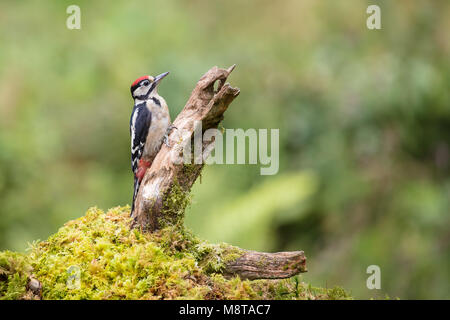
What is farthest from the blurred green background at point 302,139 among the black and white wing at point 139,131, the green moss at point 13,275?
the green moss at point 13,275

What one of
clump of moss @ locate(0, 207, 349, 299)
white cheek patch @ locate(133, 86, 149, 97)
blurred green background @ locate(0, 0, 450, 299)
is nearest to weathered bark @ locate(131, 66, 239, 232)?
clump of moss @ locate(0, 207, 349, 299)

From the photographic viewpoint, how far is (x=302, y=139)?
8250mm

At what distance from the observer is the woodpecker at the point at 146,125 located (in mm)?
4020

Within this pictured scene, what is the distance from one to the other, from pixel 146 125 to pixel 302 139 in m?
4.52

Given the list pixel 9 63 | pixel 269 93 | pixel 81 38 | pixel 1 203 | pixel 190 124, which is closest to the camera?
pixel 190 124

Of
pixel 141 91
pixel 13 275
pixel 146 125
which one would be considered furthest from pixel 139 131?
pixel 13 275

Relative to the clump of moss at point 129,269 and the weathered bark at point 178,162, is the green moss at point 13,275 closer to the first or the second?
the clump of moss at point 129,269

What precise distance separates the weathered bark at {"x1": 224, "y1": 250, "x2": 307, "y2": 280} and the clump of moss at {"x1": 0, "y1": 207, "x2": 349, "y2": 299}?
0.18 feet

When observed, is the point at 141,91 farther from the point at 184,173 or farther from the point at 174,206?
the point at 174,206

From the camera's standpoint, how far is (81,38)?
34.9 ft

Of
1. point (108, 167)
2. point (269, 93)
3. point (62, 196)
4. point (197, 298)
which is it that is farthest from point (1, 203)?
→ point (197, 298)

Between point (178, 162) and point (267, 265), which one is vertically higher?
point (178, 162)
